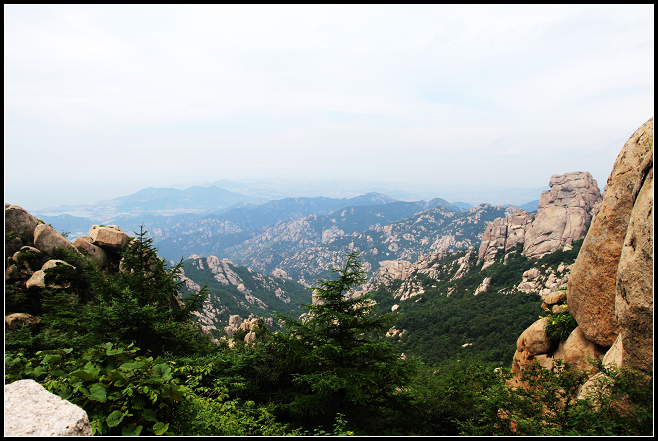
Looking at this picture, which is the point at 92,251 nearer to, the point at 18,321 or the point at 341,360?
the point at 18,321

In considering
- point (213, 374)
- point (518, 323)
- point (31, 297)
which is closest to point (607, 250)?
point (213, 374)

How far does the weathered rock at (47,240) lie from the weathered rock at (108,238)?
2347 millimetres

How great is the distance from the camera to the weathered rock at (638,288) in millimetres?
7051

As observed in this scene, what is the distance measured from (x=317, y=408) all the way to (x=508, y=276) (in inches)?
3591

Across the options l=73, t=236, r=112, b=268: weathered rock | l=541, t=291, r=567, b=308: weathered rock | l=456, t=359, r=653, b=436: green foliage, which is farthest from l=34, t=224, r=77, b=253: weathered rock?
l=541, t=291, r=567, b=308: weathered rock

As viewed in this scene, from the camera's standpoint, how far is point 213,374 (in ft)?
36.8

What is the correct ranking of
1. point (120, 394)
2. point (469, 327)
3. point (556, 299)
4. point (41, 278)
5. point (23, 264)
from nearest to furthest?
point (120, 394) < point (556, 299) < point (41, 278) < point (23, 264) < point (469, 327)

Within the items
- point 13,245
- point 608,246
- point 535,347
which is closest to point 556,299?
point 535,347

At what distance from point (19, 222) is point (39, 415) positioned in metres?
27.7

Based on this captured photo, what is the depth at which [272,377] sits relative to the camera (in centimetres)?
1155

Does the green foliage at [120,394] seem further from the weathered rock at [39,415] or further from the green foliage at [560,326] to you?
the green foliage at [560,326]

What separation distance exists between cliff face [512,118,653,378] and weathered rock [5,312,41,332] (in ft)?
84.6

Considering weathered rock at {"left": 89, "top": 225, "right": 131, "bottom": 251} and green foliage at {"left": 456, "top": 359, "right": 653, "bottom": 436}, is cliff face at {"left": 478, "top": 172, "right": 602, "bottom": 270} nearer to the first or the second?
green foliage at {"left": 456, "top": 359, "right": 653, "bottom": 436}

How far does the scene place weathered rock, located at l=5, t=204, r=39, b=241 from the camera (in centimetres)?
2136
